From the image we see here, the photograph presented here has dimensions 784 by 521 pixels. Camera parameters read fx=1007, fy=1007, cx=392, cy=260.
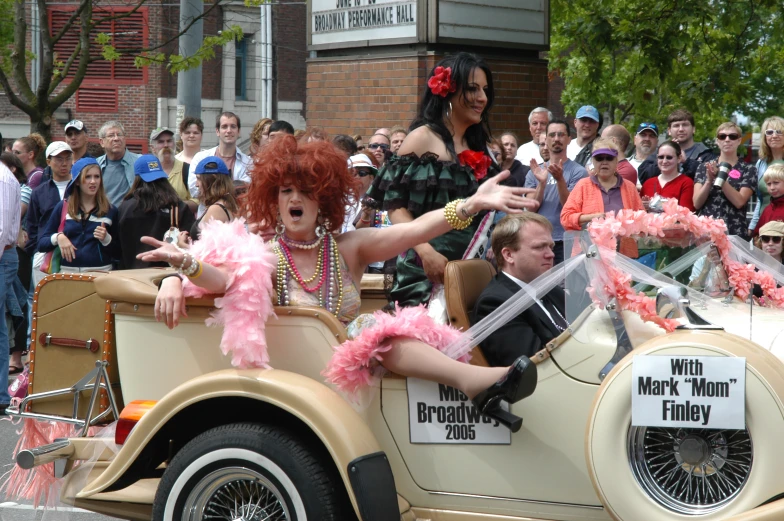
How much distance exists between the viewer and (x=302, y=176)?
162 inches

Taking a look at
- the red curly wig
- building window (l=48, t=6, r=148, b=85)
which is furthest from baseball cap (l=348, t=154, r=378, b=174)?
building window (l=48, t=6, r=148, b=85)

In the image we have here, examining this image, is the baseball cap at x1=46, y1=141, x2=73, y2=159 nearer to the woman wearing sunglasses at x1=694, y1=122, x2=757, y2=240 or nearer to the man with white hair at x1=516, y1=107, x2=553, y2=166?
the man with white hair at x1=516, y1=107, x2=553, y2=166

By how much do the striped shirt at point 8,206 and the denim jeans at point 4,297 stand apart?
11.3 inches

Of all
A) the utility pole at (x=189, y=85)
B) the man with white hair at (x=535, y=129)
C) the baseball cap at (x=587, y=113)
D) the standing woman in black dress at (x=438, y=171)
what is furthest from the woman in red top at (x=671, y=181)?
the utility pole at (x=189, y=85)

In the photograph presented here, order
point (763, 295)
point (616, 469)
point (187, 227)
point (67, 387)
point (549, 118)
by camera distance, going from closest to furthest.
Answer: point (616, 469)
point (763, 295)
point (67, 387)
point (187, 227)
point (549, 118)

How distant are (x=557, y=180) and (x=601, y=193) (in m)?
0.34

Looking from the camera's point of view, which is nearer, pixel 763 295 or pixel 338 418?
pixel 338 418

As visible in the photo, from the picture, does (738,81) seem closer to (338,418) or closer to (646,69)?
(646,69)

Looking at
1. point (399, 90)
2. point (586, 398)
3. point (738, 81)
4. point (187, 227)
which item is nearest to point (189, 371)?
point (586, 398)

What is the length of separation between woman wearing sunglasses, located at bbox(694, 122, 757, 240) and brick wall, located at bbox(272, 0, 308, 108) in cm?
2731

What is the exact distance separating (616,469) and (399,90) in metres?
6.37

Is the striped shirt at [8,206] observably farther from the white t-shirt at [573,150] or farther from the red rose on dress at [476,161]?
the white t-shirt at [573,150]

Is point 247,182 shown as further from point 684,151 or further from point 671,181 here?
point 684,151

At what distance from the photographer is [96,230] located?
7527 mm
